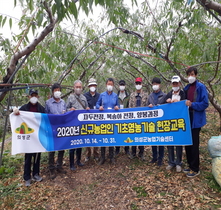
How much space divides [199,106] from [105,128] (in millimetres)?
2274

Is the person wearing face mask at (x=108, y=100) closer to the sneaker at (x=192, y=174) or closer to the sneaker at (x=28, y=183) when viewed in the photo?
the sneaker at (x=28, y=183)

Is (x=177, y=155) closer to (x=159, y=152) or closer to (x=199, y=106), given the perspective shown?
(x=159, y=152)

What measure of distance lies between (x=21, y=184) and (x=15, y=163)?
1.67m

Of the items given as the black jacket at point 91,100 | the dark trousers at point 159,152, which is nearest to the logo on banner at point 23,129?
the black jacket at point 91,100

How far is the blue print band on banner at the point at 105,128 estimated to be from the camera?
13.4ft

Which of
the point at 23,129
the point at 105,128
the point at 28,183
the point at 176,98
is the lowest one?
the point at 28,183

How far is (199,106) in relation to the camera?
12.4 ft

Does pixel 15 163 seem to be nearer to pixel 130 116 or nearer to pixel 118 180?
pixel 118 180

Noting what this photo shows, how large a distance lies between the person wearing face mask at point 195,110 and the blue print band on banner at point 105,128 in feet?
0.49

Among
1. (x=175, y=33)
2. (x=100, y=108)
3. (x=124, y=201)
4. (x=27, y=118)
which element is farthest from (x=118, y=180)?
(x=175, y=33)

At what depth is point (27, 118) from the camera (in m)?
4.09

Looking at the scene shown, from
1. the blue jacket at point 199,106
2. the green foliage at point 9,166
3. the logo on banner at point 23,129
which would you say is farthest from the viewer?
the green foliage at point 9,166

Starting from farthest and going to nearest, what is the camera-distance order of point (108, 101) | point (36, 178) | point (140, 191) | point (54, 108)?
1. point (108, 101)
2. point (54, 108)
3. point (36, 178)
4. point (140, 191)

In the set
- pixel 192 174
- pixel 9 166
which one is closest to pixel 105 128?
pixel 192 174
